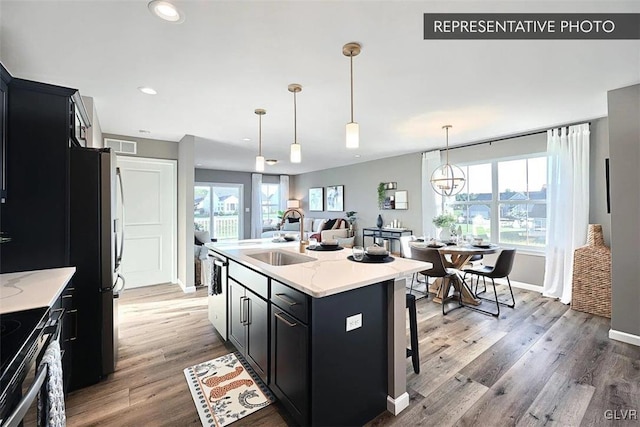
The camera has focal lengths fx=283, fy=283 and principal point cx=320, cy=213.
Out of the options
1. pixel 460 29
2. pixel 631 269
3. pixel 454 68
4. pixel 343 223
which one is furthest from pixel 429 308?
pixel 343 223

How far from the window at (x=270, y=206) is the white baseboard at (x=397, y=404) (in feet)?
27.1

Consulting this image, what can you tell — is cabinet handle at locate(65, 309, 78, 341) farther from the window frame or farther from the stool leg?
the window frame

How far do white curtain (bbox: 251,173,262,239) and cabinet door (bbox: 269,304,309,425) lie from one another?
760cm

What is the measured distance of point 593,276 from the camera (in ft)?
11.5

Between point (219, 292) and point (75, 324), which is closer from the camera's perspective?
point (75, 324)

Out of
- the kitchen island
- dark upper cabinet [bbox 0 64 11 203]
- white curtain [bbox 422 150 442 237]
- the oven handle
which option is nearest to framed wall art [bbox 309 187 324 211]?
white curtain [bbox 422 150 442 237]

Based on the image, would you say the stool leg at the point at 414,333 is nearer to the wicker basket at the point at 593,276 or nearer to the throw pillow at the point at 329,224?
the wicker basket at the point at 593,276

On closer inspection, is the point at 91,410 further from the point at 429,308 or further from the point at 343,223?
the point at 343,223

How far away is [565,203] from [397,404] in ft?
12.9

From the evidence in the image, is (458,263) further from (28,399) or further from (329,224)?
(329,224)

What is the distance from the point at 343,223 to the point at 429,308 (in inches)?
168

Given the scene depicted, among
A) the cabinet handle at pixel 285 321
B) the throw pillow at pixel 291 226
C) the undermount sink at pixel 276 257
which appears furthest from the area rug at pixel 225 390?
the throw pillow at pixel 291 226

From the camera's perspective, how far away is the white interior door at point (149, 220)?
4535 mm

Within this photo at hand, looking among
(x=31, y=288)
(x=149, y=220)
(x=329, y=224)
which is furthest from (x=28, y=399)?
(x=329, y=224)
